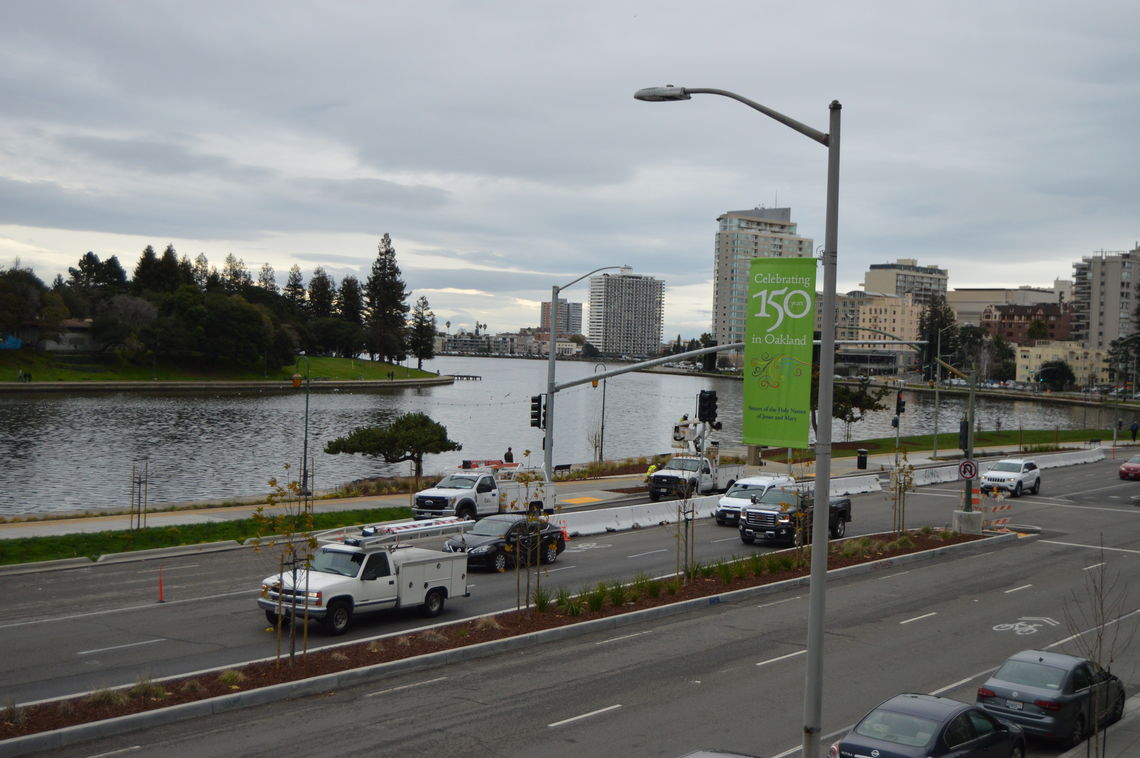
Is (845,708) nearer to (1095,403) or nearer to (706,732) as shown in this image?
(706,732)

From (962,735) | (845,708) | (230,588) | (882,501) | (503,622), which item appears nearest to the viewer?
(962,735)

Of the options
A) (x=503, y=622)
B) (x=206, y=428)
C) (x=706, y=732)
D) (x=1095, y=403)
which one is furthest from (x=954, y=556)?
(x=1095, y=403)

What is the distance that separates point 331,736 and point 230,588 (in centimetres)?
1110

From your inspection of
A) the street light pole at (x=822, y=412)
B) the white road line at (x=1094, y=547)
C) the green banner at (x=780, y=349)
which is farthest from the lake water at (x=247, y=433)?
the street light pole at (x=822, y=412)

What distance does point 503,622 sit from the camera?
19.5 m

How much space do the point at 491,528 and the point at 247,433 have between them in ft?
200

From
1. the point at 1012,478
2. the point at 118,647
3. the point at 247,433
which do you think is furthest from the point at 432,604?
the point at 247,433

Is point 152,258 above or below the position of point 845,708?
above

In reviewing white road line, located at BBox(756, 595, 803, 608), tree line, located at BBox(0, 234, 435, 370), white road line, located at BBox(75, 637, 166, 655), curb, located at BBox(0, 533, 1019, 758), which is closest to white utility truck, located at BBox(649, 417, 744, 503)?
white road line, located at BBox(756, 595, 803, 608)

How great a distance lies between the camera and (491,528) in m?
26.9

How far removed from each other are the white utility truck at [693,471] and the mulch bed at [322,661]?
1562cm

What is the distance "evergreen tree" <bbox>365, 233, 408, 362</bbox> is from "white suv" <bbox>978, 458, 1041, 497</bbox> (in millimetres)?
144613

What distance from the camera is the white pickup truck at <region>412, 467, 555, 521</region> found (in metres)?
33.6

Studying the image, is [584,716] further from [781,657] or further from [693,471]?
[693,471]
